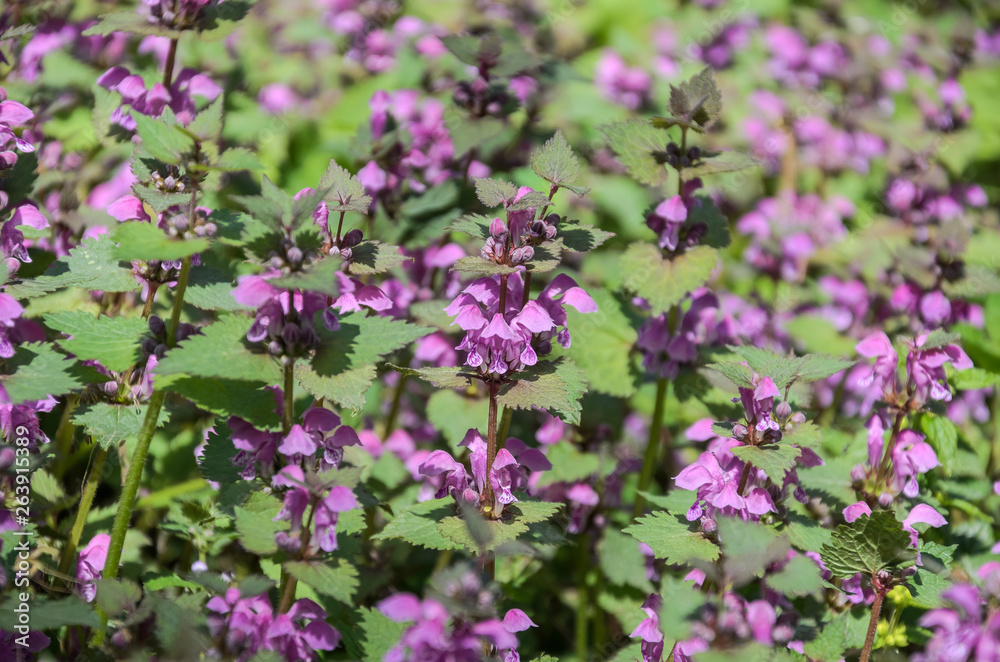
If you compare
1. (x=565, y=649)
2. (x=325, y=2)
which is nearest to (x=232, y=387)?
(x=565, y=649)

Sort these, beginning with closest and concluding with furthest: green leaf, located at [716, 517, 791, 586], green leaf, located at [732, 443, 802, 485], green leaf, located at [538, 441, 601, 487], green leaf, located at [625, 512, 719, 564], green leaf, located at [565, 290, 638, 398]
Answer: green leaf, located at [716, 517, 791, 586], green leaf, located at [732, 443, 802, 485], green leaf, located at [625, 512, 719, 564], green leaf, located at [538, 441, 601, 487], green leaf, located at [565, 290, 638, 398]

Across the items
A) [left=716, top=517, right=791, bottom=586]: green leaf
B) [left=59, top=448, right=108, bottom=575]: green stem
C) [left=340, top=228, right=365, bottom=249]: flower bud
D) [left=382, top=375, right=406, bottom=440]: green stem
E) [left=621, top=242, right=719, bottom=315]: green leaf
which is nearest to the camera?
[left=716, top=517, right=791, bottom=586]: green leaf

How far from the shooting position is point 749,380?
209 cm

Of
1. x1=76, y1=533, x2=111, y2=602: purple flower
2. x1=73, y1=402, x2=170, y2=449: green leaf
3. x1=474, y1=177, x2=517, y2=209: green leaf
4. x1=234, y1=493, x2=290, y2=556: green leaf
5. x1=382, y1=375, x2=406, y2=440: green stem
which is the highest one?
x1=474, y1=177, x2=517, y2=209: green leaf

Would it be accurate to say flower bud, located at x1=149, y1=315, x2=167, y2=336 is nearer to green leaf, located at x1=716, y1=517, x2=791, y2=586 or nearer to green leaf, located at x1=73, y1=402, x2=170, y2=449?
green leaf, located at x1=73, y1=402, x2=170, y2=449

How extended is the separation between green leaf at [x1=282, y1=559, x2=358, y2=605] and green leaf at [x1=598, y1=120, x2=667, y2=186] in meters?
1.51

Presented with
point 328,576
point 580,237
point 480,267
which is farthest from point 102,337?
point 580,237

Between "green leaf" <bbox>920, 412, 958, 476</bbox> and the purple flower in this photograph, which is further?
"green leaf" <bbox>920, 412, 958, 476</bbox>

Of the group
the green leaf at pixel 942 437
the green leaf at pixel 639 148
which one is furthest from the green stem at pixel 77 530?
the green leaf at pixel 942 437

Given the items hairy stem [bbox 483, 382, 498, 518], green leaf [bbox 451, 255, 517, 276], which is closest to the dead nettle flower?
hairy stem [bbox 483, 382, 498, 518]

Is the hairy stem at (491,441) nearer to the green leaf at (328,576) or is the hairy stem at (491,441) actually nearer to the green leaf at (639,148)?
the green leaf at (328,576)

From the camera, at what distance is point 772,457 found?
2.02 m

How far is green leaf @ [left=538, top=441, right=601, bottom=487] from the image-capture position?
2.85 metres

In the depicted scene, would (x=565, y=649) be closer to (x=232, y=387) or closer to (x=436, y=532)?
(x=436, y=532)
